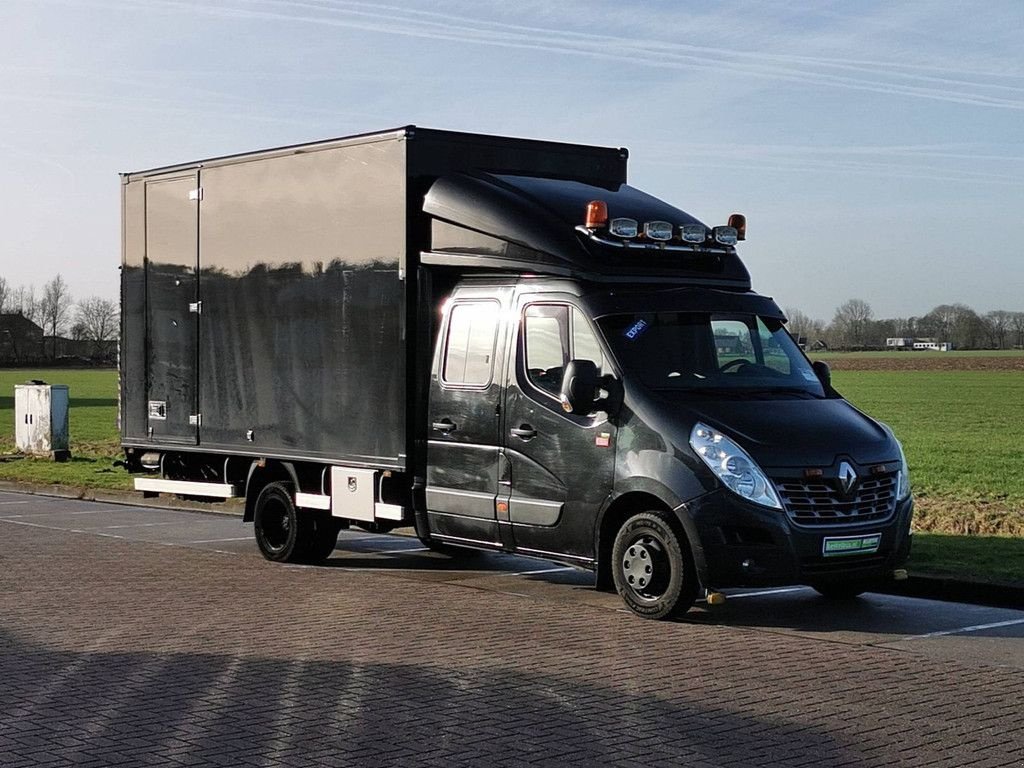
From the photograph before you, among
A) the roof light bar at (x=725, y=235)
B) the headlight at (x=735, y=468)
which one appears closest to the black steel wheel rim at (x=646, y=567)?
the headlight at (x=735, y=468)

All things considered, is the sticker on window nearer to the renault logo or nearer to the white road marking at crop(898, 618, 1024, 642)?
the renault logo

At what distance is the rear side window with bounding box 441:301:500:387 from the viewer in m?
11.4

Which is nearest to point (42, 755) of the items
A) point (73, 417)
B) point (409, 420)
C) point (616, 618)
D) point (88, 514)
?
point (616, 618)

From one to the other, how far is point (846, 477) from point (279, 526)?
19.0ft

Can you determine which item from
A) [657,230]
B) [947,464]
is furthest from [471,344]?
[947,464]

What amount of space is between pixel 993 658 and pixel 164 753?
501 cm

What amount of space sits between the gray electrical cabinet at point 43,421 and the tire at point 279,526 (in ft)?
48.8

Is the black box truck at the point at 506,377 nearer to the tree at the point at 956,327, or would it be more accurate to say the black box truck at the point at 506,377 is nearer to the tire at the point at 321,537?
the tire at the point at 321,537

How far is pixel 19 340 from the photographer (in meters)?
163

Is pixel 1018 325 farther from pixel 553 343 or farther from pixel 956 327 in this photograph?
pixel 553 343

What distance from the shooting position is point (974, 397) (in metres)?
59.6

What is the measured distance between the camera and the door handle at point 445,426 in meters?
11.6

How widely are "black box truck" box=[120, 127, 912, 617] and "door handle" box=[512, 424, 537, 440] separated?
6 cm

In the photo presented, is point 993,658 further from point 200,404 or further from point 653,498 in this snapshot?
point 200,404
